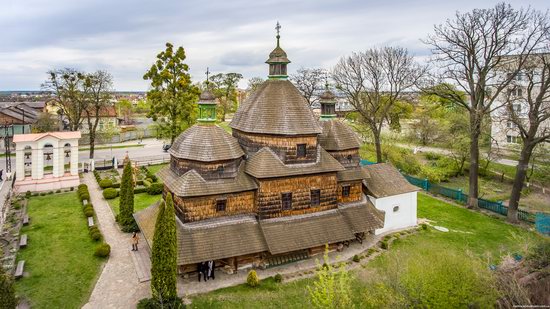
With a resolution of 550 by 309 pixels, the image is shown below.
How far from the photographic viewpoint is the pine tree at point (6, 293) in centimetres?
1091

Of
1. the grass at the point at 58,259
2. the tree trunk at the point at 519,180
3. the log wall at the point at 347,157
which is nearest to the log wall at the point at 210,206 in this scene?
the grass at the point at 58,259

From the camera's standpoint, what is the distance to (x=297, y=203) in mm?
17234

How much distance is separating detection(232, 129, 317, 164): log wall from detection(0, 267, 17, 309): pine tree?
10.8m

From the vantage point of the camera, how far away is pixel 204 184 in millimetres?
15664

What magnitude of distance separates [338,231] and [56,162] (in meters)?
25.4

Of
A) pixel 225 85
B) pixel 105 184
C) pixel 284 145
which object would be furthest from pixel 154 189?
pixel 225 85

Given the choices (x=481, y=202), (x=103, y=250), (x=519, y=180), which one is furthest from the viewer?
(x=481, y=202)

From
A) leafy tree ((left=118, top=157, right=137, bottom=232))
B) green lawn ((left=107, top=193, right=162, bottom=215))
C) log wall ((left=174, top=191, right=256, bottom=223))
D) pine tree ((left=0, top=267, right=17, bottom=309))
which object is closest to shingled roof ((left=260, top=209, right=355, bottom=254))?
log wall ((left=174, top=191, right=256, bottom=223))

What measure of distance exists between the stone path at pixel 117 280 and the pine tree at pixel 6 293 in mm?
2664

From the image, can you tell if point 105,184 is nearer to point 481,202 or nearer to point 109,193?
point 109,193

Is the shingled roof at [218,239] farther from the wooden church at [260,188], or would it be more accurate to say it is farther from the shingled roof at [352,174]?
the shingled roof at [352,174]

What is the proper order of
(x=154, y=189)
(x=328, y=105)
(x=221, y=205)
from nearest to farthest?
(x=221, y=205) → (x=328, y=105) → (x=154, y=189)

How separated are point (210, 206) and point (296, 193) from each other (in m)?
4.26

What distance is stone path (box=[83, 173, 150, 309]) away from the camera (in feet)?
44.5
